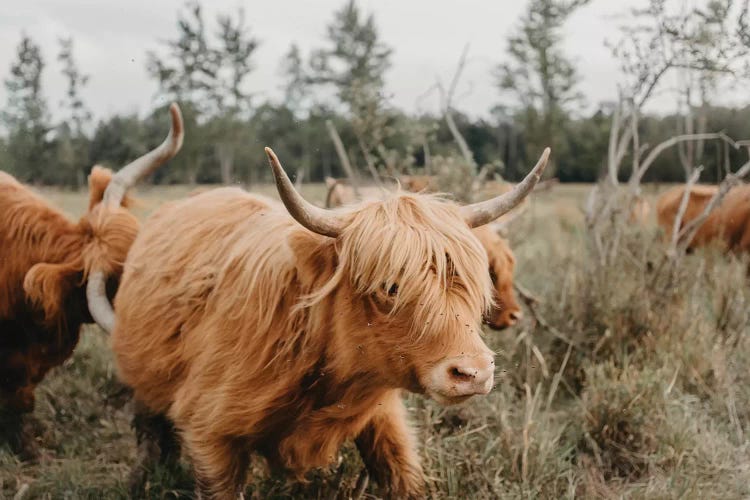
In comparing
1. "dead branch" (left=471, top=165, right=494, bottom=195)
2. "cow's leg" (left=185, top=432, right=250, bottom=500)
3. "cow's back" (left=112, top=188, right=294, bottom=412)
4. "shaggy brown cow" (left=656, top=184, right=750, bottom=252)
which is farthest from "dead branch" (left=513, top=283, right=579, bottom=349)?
"shaggy brown cow" (left=656, top=184, right=750, bottom=252)

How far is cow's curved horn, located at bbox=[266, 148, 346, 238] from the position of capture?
204cm

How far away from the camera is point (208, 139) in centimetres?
1448

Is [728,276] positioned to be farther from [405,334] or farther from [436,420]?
[405,334]

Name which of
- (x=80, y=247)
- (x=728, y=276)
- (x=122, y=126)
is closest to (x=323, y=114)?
(x=122, y=126)

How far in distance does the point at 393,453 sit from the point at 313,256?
1053 mm

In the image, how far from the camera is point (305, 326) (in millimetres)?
2576

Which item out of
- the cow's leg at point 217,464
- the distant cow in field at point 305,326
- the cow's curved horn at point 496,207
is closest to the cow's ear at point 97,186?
the distant cow in field at point 305,326

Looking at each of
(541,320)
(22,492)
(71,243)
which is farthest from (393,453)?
(541,320)

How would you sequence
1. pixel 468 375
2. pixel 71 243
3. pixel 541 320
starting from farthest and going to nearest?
1. pixel 541 320
2. pixel 71 243
3. pixel 468 375

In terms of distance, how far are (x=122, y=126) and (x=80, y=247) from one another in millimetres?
12884

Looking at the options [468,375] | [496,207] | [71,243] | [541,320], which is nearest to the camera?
[468,375]

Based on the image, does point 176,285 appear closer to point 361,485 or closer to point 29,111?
point 361,485

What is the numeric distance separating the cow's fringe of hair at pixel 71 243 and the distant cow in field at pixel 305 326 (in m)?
0.44

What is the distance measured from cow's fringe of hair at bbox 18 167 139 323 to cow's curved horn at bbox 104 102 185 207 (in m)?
0.09
